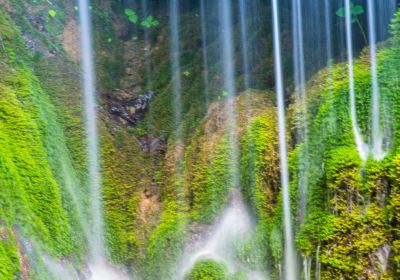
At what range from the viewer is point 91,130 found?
33.0 feet

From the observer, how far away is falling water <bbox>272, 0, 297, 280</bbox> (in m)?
8.34

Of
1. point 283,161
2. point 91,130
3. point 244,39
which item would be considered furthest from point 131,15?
point 283,161

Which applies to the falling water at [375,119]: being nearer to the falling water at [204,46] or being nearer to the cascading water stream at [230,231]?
the cascading water stream at [230,231]

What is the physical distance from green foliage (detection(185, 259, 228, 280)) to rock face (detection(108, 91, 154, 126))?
11.0 feet

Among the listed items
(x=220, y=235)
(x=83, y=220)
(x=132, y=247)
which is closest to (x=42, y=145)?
(x=83, y=220)

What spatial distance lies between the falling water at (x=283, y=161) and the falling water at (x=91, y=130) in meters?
2.74

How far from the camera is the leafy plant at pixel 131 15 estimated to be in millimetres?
12305

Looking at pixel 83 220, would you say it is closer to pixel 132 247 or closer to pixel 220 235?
pixel 132 247

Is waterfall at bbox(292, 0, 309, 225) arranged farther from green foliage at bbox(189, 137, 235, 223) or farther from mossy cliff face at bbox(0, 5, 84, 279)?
mossy cliff face at bbox(0, 5, 84, 279)

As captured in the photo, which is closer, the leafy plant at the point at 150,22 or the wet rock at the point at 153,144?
the wet rock at the point at 153,144

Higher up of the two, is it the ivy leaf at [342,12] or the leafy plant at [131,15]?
the leafy plant at [131,15]

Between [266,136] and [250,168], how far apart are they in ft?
1.81

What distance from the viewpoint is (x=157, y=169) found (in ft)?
33.3

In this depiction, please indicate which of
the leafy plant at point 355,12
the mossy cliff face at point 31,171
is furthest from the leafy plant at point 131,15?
the leafy plant at point 355,12
